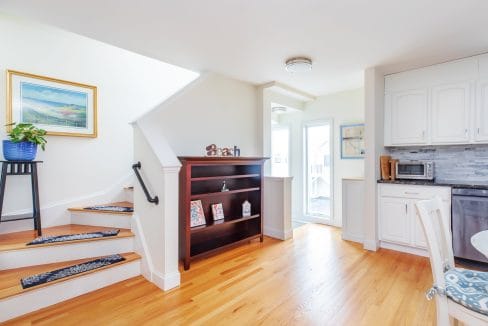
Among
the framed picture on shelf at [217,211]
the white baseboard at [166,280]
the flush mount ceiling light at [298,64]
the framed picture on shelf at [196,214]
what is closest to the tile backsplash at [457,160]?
the flush mount ceiling light at [298,64]

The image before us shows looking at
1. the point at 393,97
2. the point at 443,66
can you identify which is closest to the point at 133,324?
the point at 393,97

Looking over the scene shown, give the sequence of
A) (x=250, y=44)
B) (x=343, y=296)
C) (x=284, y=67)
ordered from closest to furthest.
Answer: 1. (x=343, y=296)
2. (x=250, y=44)
3. (x=284, y=67)

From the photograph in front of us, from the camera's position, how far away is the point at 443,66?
3178 mm

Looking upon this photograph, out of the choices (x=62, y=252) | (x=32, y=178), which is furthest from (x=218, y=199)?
(x=32, y=178)

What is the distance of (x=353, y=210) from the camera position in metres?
3.76

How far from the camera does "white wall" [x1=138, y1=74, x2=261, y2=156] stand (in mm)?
3156

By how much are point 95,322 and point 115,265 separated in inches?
24.5

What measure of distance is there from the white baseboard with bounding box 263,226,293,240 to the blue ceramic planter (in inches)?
128

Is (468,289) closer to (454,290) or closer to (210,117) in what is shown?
(454,290)

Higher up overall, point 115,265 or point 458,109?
point 458,109

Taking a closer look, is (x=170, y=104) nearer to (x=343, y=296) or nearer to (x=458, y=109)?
(x=343, y=296)

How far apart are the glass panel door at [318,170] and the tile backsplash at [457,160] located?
58.4 inches

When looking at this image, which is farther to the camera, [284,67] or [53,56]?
[284,67]

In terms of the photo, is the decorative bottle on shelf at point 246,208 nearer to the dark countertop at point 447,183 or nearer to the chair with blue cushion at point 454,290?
the dark countertop at point 447,183
